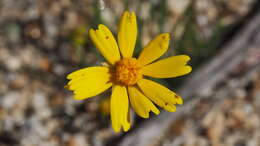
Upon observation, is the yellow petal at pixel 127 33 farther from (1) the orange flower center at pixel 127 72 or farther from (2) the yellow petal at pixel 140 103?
(2) the yellow petal at pixel 140 103

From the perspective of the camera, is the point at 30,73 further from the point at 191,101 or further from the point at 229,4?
the point at 229,4

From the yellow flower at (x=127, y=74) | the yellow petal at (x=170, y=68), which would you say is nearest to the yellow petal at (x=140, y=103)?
the yellow flower at (x=127, y=74)

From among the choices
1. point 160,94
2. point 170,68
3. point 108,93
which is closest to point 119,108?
point 160,94

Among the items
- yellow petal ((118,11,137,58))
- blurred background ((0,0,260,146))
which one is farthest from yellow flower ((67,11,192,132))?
blurred background ((0,0,260,146))

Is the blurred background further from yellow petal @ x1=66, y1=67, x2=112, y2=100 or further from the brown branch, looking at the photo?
yellow petal @ x1=66, y1=67, x2=112, y2=100

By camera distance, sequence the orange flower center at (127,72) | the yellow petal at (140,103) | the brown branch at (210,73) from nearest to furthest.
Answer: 1. the yellow petal at (140,103)
2. the orange flower center at (127,72)
3. the brown branch at (210,73)

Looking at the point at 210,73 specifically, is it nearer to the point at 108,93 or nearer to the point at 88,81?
the point at 108,93

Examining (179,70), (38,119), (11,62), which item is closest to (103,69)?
(179,70)
